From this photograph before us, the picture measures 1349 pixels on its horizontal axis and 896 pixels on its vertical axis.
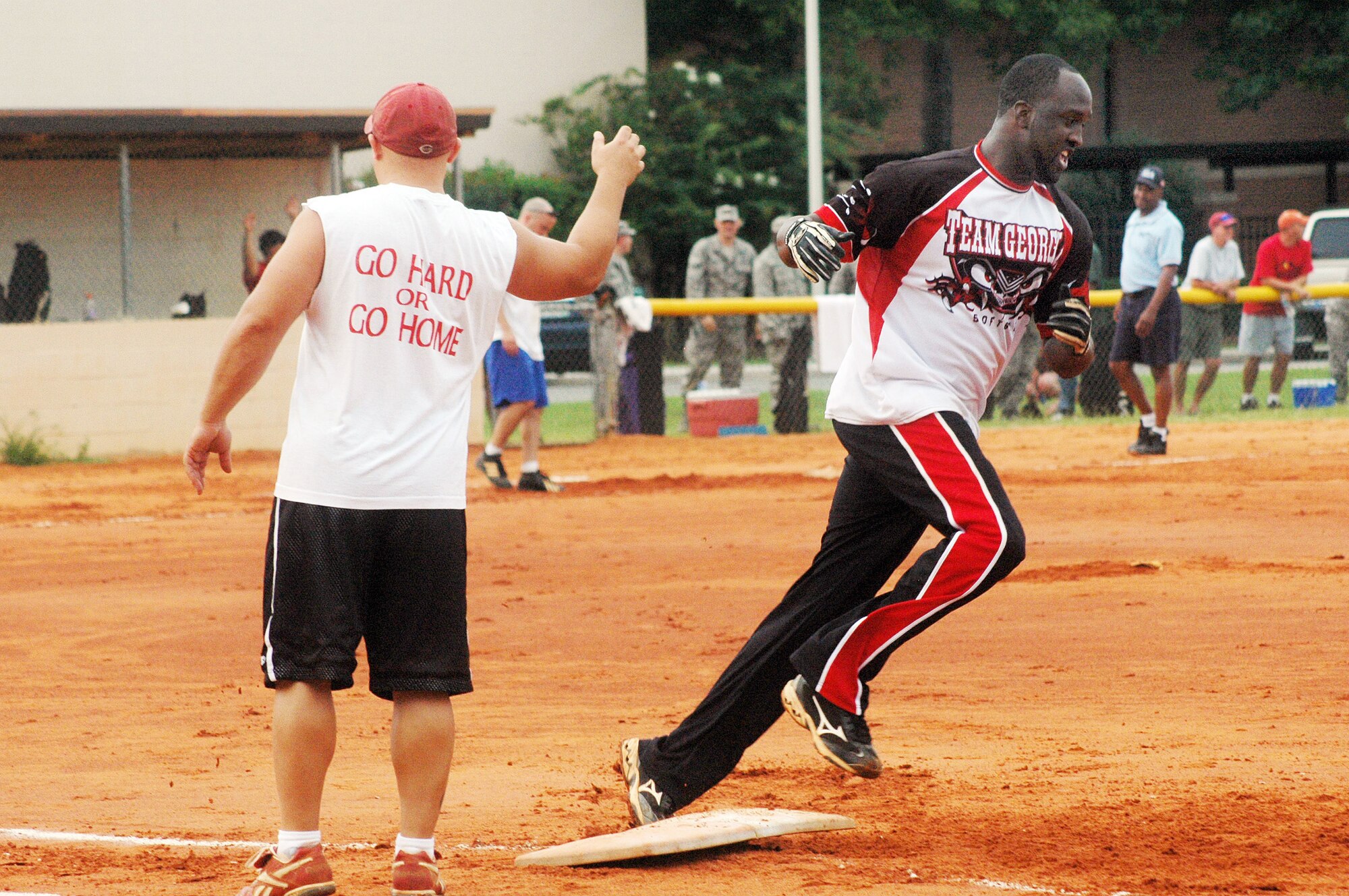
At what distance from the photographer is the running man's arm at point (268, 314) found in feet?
13.4

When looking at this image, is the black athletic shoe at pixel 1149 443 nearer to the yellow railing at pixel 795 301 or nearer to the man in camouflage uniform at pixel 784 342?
the yellow railing at pixel 795 301

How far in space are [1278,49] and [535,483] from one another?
109 feet

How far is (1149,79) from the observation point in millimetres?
45250

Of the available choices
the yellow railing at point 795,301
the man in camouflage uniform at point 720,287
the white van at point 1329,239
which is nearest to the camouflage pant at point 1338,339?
the yellow railing at point 795,301

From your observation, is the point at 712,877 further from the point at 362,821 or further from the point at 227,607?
the point at 227,607

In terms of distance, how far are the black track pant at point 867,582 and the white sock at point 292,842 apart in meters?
1.14

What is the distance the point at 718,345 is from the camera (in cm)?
1947

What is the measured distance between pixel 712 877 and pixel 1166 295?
459 inches

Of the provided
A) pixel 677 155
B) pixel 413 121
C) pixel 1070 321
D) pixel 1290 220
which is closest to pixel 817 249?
pixel 1070 321

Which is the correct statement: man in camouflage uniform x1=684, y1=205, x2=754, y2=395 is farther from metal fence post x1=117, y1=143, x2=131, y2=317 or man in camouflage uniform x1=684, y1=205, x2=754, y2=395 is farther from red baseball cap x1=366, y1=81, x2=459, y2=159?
red baseball cap x1=366, y1=81, x2=459, y2=159

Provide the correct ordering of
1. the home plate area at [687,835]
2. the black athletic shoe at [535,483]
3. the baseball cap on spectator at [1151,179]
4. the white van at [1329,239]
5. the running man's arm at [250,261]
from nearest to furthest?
1. the home plate area at [687,835]
2. the black athletic shoe at [535,483]
3. the baseball cap on spectator at [1151,179]
4. the running man's arm at [250,261]
5. the white van at [1329,239]

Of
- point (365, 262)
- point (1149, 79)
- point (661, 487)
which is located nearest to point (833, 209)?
point (365, 262)

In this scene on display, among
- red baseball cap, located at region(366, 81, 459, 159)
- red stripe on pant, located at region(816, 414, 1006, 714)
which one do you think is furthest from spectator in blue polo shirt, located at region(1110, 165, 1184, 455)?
red baseball cap, located at region(366, 81, 459, 159)

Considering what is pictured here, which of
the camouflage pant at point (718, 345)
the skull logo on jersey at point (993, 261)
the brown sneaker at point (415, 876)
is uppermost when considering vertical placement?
the skull logo on jersey at point (993, 261)
